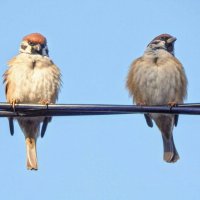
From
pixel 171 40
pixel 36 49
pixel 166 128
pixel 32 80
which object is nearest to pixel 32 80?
pixel 32 80

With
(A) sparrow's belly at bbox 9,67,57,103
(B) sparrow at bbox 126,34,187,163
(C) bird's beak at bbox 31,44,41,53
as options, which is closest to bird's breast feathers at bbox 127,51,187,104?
(B) sparrow at bbox 126,34,187,163

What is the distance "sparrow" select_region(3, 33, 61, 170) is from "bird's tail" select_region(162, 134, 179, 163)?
155 centimetres

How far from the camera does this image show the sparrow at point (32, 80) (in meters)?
6.48

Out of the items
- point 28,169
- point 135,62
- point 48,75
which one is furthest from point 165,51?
point 28,169

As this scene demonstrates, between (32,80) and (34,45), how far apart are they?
66 centimetres

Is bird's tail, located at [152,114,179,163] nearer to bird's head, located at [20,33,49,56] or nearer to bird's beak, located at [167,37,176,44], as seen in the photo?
bird's beak, located at [167,37,176,44]

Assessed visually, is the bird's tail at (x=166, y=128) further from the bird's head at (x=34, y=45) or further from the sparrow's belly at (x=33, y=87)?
the bird's head at (x=34, y=45)

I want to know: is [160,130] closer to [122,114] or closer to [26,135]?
[26,135]

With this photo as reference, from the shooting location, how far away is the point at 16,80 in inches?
256

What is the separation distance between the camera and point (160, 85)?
679 centimetres

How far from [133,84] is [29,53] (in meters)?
→ 1.36

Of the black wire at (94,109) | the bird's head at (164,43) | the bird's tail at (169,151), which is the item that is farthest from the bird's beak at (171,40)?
the black wire at (94,109)

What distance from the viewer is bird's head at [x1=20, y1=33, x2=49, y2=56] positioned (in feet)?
22.6

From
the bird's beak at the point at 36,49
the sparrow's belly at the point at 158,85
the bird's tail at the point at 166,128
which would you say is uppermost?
the bird's beak at the point at 36,49
